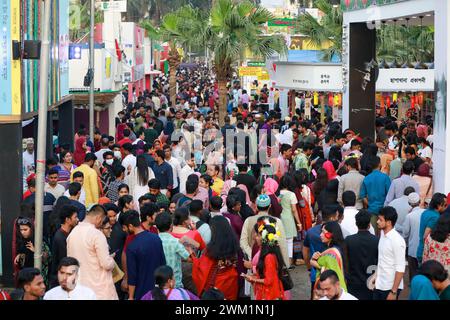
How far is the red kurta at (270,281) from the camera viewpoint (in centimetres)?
1016

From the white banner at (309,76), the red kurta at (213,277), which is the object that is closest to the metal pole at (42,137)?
the red kurta at (213,277)

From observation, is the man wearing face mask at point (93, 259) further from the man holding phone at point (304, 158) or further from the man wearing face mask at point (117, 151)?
the man wearing face mask at point (117, 151)

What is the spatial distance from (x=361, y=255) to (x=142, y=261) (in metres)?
2.35

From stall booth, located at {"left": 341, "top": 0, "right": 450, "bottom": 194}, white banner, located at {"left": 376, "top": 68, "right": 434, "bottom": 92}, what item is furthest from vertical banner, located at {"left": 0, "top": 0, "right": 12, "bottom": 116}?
white banner, located at {"left": 376, "top": 68, "right": 434, "bottom": 92}

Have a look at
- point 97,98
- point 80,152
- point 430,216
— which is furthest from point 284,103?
point 430,216

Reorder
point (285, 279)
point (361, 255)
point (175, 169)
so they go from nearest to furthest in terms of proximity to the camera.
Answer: point (285, 279) < point (361, 255) < point (175, 169)

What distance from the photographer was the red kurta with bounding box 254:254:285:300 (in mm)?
10164

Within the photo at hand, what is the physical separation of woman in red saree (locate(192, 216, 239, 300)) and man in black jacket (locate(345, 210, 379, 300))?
1247 millimetres

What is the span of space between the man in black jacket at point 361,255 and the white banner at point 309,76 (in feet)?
54.3

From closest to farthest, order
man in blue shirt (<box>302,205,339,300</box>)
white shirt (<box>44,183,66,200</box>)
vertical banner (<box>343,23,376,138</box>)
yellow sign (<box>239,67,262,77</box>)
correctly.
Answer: man in blue shirt (<box>302,205,339,300</box>)
white shirt (<box>44,183,66,200</box>)
vertical banner (<box>343,23,376,138</box>)
yellow sign (<box>239,67,262,77</box>)

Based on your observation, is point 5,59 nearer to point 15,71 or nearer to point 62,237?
point 15,71

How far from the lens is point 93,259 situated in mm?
10617

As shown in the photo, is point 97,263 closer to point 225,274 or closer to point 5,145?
point 225,274

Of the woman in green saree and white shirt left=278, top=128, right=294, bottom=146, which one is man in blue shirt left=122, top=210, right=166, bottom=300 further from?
white shirt left=278, top=128, right=294, bottom=146
